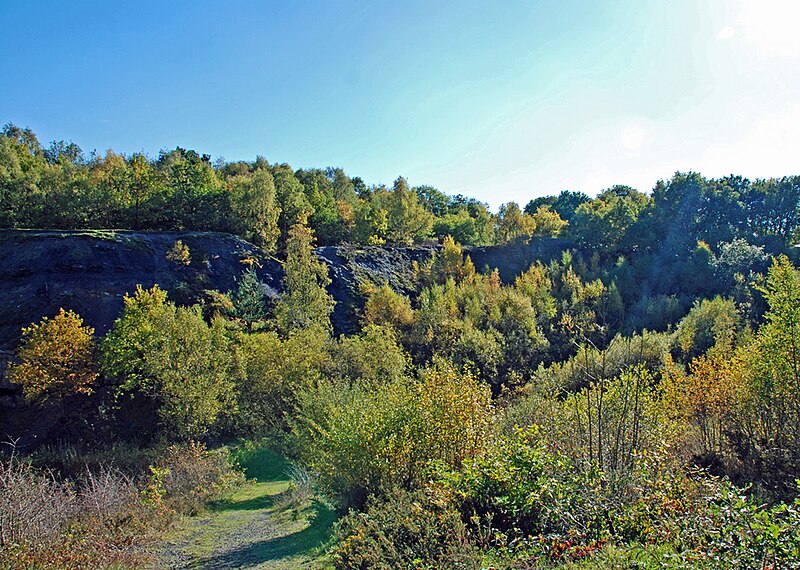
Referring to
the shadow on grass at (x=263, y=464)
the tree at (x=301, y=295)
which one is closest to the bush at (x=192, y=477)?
the shadow on grass at (x=263, y=464)

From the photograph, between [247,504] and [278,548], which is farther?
[247,504]

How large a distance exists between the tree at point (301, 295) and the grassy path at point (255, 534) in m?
15.1

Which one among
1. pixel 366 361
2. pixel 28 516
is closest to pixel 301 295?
pixel 366 361

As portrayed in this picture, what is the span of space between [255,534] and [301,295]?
70.4 ft

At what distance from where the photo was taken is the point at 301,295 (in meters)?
31.3

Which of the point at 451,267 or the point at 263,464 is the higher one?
the point at 451,267

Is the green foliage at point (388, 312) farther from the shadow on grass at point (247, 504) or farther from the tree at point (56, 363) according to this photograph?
the shadow on grass at point (247, 504)

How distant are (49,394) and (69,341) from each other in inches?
111

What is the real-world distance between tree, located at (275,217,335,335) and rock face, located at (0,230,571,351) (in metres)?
2.85

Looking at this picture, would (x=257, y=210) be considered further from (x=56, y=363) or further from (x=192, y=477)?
(x=192, y=477)

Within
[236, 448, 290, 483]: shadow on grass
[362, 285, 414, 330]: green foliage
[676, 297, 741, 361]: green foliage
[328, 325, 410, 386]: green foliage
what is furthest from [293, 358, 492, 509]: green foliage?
[676, 297, 741, 361]: green foliage

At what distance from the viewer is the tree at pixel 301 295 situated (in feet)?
99.0

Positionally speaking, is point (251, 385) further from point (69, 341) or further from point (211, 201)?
point (211, 201)

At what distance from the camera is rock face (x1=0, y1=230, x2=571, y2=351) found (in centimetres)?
2648
